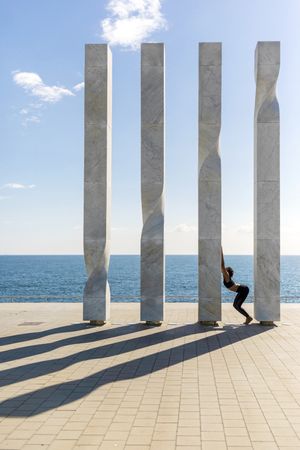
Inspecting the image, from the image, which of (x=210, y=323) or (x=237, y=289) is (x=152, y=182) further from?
(x=210, y=323)

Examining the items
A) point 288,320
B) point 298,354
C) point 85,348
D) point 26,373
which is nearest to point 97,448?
point 26,373

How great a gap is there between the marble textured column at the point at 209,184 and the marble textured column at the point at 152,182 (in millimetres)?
1375

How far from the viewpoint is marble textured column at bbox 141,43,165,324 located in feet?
51.9

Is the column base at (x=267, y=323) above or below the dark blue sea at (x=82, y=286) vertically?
above

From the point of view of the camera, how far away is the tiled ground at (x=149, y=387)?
21.6ft

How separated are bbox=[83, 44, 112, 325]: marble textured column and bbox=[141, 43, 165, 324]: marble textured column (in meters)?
1.33

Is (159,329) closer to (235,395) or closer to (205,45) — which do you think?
(235,395)

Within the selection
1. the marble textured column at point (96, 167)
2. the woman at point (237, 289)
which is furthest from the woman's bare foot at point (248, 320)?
the marble textured column at point (96, 167)

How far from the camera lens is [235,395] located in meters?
8.41

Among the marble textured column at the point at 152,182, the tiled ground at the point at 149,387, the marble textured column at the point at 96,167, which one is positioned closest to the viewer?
the tiled ground at the point at 149,387

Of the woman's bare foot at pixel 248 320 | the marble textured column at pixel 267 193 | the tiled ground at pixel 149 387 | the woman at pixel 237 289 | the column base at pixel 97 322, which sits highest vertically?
the marble textured column at pixel 267 193

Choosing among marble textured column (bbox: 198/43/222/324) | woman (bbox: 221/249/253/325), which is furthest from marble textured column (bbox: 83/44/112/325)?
woman (bbox: 221/249/253/325)

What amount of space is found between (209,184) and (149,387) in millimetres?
8681

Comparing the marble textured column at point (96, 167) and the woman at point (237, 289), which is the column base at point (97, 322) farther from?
the woman at point (237, 289)
